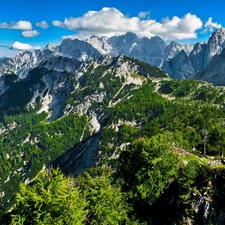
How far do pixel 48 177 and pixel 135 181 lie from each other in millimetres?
20891

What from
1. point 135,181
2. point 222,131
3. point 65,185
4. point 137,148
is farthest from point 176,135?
point 65,185

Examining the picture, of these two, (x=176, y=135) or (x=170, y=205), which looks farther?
(x=176, y=135)

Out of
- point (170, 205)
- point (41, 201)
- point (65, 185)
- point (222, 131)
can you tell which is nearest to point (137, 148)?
point (170, 205)

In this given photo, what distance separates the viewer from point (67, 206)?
47.2 meters

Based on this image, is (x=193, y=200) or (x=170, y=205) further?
(x=170, y=205)

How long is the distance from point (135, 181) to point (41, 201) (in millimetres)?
25179

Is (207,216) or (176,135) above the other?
(176,135)

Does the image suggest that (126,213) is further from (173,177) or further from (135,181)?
Answer: (173,177)

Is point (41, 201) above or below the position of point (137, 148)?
below

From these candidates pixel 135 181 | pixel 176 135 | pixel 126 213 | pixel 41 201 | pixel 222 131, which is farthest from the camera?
pixel 176 135

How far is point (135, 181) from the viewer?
214ft

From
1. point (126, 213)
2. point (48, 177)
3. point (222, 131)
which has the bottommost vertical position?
point (126, 213)

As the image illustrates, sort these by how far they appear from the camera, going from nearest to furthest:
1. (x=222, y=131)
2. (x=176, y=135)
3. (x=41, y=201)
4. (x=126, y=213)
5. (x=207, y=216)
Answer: (x=41, y=201)
(x=207, y=216)
(x=126, y=213)
(x=222, y=131)
(x=176, y=135)

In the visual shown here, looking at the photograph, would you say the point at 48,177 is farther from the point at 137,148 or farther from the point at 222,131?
the point at 222,131
